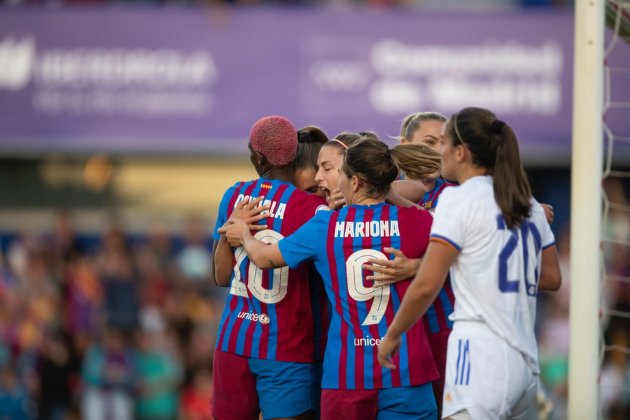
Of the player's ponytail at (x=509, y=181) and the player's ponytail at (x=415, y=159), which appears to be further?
the player's ponytail at (x=415, y=159)

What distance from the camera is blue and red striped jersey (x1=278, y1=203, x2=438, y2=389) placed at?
14.2 ft

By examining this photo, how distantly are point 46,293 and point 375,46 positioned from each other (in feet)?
15.3

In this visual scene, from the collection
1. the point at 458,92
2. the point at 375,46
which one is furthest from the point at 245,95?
the point at 458,92

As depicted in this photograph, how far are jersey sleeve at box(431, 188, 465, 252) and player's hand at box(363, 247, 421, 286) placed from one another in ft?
1.39

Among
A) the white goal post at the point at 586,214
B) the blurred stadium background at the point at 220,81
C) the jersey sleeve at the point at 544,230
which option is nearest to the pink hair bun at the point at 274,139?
the jersey sleeve at the point at 544,230

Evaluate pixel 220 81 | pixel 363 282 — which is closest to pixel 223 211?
pixel 363 282

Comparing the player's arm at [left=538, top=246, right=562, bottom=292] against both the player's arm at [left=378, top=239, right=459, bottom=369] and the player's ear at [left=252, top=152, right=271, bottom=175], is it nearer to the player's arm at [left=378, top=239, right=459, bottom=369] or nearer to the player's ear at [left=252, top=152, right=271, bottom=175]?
the player's arm at [left=378, top=239, right=459, bottom=369]

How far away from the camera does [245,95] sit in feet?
40.5

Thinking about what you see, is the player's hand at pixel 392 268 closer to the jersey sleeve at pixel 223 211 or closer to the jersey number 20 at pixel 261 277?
the jersey number 20 at pixel 261 277

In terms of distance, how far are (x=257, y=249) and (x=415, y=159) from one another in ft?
2.81

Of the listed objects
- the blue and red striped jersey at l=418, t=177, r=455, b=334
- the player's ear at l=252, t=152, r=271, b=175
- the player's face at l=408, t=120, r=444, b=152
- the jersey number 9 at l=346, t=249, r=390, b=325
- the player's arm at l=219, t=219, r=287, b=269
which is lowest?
the blue and red striped jersey at l=418, t=177, r=455, b=334

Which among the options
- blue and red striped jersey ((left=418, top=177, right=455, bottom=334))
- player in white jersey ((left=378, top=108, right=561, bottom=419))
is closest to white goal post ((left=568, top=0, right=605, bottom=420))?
blue and red striped jersey ((left=418, top=177, right=455, bottom=334))

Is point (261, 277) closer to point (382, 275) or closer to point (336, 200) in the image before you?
point (336, 200)

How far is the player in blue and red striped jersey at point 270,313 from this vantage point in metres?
4.71
